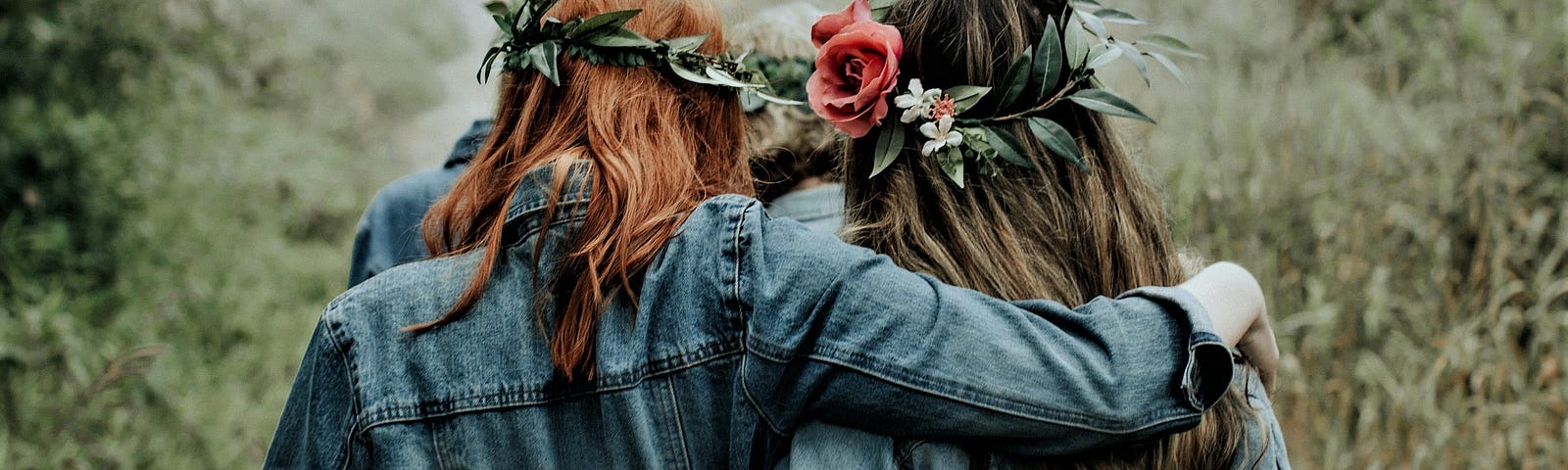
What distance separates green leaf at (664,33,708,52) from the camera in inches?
60.7

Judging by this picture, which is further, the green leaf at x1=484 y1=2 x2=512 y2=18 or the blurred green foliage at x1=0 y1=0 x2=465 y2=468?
the blurred green foliage at x1=0 y1=0 x2=465 y2=468

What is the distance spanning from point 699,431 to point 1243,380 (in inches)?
31.0

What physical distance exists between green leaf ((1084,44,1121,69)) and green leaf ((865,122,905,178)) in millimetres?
283

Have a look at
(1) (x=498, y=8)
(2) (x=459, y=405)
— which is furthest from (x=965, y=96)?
(2) (x=459, y=405)

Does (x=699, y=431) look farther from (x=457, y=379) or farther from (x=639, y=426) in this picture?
(x=457, y=379)

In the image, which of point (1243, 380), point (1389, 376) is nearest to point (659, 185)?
point (1243, 380)

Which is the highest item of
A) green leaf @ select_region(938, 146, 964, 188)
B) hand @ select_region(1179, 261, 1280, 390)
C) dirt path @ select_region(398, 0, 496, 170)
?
green leaf @ select_region(938, 146, 964, 188)

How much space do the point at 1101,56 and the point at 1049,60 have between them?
0.11 m

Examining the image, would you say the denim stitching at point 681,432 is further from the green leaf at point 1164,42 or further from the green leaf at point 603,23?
the green leaf at point 1164,42

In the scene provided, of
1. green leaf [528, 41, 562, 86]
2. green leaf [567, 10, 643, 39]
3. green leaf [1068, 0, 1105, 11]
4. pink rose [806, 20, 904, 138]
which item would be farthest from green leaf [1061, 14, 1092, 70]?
green leaf [528, 41, 562, 86]

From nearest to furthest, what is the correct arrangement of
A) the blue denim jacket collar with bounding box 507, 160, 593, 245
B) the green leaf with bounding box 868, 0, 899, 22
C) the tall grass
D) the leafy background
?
1. the blue denim jacket collar with bounding box 507, 160, 593, 245
2. the green leaf with bounding box 868, 0, 899, 22
3. the tall grass
4. the leafy background

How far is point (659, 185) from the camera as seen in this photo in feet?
4.65

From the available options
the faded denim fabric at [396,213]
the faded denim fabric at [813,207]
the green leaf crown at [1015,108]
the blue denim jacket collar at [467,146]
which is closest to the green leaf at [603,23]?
the green leaf crown at [1015,108]

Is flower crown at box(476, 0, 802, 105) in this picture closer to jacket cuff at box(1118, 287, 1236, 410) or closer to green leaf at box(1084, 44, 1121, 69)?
green leaf at box(1084, 44, 1121, 69)
